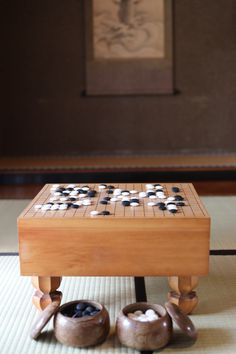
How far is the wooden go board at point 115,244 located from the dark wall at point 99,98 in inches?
151

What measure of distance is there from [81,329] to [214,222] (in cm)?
185

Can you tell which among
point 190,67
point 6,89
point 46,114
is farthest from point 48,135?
point 190,67

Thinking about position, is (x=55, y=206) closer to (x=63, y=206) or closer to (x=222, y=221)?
(x=63, y=206)

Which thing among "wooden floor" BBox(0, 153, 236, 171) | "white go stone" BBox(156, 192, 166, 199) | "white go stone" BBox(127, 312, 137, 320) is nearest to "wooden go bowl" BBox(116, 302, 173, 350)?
"white go stone" BBox(127, 312, 137, 320)

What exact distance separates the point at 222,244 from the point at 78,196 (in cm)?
112

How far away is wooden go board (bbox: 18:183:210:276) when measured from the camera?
1958 mm

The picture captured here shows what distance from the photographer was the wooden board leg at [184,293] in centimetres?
204

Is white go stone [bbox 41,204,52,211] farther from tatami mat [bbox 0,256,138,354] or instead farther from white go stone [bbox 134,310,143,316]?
white go stone [bbox 134,310,143,316]

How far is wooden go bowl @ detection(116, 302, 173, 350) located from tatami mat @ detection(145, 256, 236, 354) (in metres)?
0.07

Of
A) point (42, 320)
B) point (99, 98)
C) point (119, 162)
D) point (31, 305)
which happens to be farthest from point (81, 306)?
point (99, 98)

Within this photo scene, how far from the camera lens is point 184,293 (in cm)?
207

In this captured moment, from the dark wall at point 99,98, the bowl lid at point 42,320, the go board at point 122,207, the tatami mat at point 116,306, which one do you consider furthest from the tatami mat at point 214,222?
the dark wall at point 99,98

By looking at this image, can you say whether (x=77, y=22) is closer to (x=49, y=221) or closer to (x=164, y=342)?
(x=49, y=221)

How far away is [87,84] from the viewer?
5.63 m
